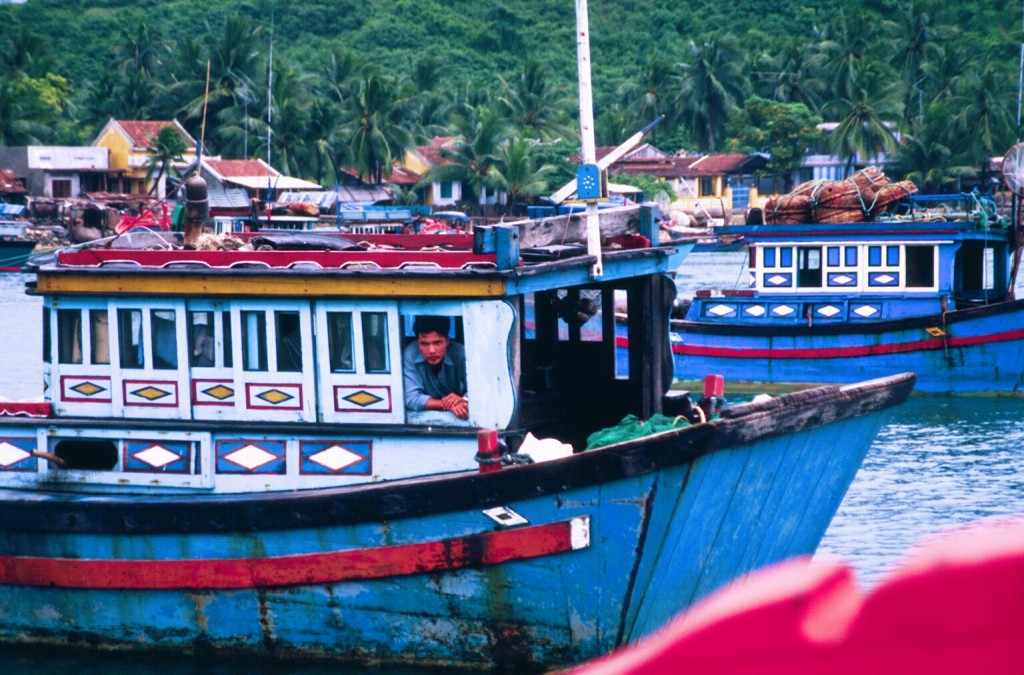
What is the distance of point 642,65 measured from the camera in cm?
9300

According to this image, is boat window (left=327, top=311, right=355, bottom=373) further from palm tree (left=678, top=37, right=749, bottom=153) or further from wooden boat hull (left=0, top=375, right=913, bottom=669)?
palm tree (left=678, top=37, right=749, bottom=153)

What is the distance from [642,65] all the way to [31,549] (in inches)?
3448

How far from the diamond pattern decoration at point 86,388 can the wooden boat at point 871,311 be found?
14.1 meters

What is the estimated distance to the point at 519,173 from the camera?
59.2 m

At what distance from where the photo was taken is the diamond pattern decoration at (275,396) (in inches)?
330

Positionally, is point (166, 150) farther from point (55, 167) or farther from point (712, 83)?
point (712, 83)

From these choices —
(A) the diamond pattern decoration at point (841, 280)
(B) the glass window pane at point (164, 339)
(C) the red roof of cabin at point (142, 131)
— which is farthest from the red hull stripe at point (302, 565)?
(C) the red roof of cabin at point (142, 131)

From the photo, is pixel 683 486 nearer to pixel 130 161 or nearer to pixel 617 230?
pixel 617 230


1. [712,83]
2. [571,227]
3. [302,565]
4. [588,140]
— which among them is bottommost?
[302,565]

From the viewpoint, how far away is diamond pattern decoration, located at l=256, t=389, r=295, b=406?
8.38 meters

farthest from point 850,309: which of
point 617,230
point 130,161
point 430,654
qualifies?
point 130,161

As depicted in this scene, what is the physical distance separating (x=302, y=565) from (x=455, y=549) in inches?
39.9

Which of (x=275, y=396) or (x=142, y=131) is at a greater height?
(x=142, y=131)

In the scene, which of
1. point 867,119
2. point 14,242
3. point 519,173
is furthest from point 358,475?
point 867,119
